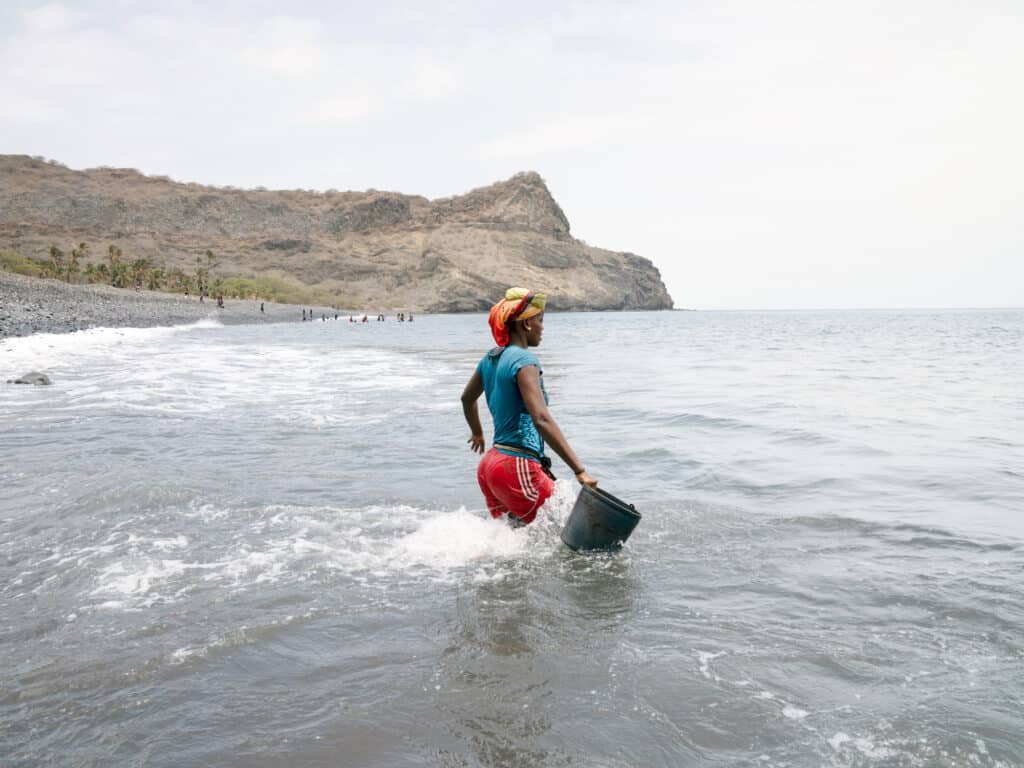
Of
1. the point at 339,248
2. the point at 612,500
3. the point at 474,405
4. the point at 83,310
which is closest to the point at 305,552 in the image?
the point at 474,405

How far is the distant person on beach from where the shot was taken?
4609 millimetres

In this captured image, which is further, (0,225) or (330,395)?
(0,225)

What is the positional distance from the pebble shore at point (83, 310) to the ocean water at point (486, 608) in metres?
25.0

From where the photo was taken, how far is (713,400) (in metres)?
16.6

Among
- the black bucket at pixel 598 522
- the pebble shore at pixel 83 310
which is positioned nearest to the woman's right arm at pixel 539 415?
the black bucket at pixel 598 522

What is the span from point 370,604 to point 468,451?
530 cm

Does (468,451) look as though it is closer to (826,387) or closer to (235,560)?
(235,560)

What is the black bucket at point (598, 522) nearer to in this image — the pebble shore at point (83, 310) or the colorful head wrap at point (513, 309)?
the colorful head wrap at point (513, 309)

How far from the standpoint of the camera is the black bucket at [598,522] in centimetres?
472

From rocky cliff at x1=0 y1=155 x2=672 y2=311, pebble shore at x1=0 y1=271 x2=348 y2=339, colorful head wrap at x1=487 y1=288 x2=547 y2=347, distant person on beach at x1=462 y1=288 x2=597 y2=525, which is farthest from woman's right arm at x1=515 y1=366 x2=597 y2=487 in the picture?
rocky cliff at x1=0 y1=155 x2=672 y2=311

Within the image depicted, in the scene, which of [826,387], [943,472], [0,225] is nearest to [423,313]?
[0,225]

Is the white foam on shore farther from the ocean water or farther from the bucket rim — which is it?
the bucket rim

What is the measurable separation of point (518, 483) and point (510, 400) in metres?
0.56

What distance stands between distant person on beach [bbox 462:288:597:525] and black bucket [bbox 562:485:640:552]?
14cm
